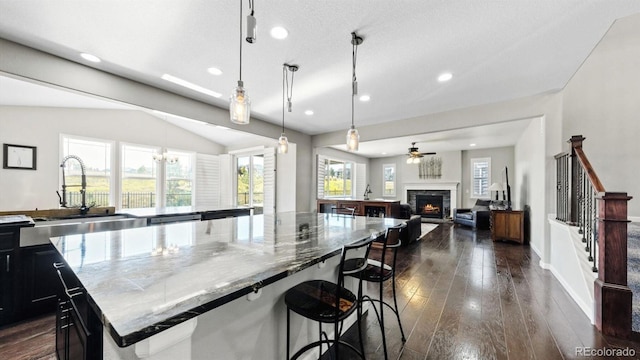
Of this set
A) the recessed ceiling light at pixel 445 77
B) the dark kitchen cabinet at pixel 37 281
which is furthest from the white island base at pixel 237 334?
the recessed ceiling light at pixel 445 77

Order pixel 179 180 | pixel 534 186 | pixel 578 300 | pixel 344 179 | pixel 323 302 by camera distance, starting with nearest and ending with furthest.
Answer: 1. pixel 323 302
2. pixel 578 300
3. pixel 534 186
4. pixel 179 180
5. pixel 344 179

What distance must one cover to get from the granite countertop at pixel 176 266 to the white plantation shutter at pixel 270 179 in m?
4.15

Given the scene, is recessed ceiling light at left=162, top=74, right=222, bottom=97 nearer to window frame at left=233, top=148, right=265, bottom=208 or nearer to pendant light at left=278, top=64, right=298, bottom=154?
pendant light at left=278, top=64, right=298, bottom=154

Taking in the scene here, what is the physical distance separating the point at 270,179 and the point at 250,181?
1055 mm

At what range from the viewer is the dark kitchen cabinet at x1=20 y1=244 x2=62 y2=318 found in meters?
2.24

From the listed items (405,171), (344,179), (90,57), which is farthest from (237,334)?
(405,171)

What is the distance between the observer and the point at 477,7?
1902mm

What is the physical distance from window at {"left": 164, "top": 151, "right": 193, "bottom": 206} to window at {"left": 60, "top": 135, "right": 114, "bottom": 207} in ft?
3.82

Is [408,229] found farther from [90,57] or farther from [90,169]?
[90,169]

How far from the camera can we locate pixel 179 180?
645cm

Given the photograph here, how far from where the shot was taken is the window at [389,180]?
1012 centimetres

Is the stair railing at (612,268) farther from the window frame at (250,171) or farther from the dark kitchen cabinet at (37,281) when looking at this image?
the window frame at (250,171)

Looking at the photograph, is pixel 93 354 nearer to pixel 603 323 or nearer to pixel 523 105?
pixel 603 323

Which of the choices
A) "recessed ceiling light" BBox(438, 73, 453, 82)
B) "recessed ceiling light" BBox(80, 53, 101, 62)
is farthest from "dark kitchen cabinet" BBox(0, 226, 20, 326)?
"recessed ceiling light" BBox(438, 73, 453, 82)
